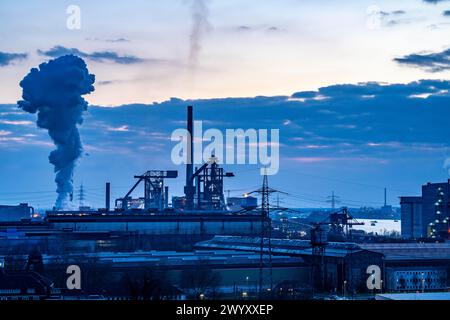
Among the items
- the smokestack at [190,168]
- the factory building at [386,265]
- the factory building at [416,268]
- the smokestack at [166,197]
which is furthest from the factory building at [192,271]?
the smokestack at [166,197]

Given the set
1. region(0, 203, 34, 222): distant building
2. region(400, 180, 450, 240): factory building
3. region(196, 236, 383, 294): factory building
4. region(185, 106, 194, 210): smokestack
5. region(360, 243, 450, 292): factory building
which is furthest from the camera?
region(0, 203, 34, 222): distant building

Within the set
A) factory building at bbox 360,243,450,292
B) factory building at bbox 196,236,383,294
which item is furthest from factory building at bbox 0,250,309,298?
factory building at bbox 360,243,450,292

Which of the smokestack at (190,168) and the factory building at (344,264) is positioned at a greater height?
the smokestack at (190,168)

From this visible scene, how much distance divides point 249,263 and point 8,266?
795 cm

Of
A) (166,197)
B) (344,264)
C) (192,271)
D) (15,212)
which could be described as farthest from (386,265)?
(15,212)

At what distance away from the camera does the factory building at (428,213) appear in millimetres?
44094

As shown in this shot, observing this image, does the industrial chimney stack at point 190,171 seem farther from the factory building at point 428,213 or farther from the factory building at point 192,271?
the factory building at point 192,271

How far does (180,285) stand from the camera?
22.4m

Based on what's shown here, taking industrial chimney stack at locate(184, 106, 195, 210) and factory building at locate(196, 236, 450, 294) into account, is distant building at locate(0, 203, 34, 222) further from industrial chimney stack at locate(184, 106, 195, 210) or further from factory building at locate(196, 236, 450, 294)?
factory building at locate(196, 236, 450, 294)

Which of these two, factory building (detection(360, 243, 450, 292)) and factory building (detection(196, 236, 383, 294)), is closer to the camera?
factory building (detection(196, 236, 383, 294))

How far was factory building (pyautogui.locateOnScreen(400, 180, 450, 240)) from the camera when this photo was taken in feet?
145

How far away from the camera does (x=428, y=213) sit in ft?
162
